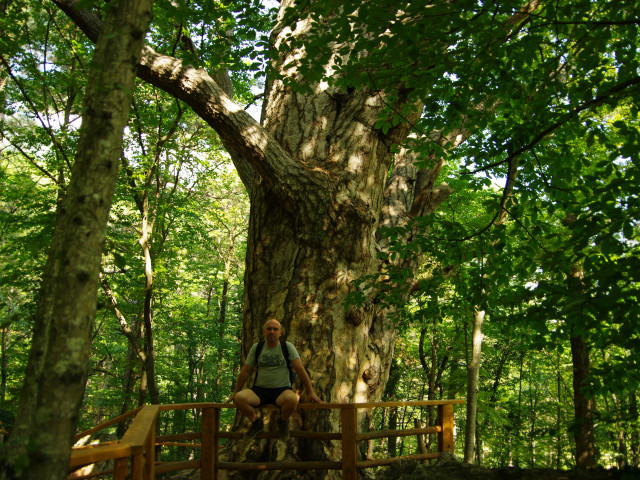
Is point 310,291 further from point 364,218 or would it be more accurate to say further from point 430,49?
point 430,49

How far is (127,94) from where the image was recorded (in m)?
1.99

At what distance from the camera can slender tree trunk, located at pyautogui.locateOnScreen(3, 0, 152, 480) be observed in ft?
5.51

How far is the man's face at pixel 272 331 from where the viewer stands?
4.84 meters

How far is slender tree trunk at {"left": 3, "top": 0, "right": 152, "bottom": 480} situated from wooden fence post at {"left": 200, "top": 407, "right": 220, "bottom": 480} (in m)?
2.97

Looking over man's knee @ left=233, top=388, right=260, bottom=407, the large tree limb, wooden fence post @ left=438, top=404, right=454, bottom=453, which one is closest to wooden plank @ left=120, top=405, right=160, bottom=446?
man's knee @ left=233, top=388, right=260, bottom=407

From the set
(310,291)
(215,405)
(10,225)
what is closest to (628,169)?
(310,291)

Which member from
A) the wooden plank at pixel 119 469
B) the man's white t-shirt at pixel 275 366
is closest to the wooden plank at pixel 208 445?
the man's white t-shirt at pixel 275 366

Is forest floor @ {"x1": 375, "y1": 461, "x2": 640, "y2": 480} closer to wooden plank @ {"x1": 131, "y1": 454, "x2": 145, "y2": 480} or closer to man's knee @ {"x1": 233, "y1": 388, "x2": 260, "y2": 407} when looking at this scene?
man's knee @ {"x1": 233, "y1": 388, "x2": 260, "y2": 407}

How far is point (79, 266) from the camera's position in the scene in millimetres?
1805

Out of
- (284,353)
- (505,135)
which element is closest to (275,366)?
(284,353)

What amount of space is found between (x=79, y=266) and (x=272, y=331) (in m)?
3.19

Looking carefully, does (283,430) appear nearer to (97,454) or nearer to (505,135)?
(97,454)

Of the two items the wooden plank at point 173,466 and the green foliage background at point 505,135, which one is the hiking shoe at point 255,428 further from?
the green foliage background at point 505,135

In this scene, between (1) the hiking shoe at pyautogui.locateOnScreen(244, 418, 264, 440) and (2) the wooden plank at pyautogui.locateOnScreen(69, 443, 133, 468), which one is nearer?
(2) the wooden plank at pyautogui.locateOnScreen(69, 443, 133, 468)
